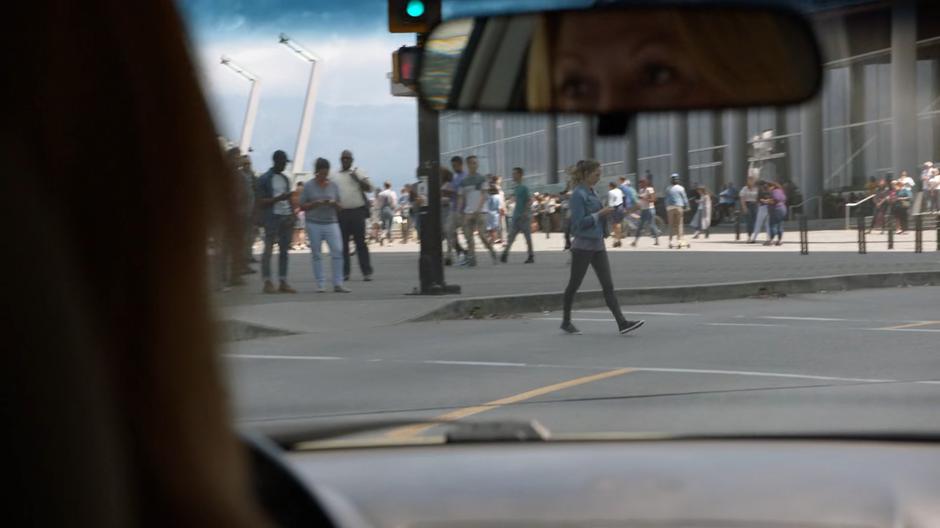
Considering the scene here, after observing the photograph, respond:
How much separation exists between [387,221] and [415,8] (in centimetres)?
1953

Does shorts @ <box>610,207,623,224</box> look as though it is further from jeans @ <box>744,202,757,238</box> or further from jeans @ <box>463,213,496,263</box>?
jeans @ <box>463,213,496,263</box>

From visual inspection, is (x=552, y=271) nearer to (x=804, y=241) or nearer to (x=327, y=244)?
(x=327, y=244)

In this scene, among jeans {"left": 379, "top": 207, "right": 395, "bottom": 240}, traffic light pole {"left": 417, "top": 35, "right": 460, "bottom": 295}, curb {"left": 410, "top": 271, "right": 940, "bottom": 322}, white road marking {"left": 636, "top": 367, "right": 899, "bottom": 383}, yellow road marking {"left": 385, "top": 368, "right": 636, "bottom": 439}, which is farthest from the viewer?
jeans {"left": 379, "top": 207, "right": 395, "bottom": 240}

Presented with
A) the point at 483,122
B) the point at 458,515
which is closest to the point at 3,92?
the point at 458,515

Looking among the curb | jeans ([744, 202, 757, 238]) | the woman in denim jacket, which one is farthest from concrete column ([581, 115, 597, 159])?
jeans ([744, 202, 757, 238])

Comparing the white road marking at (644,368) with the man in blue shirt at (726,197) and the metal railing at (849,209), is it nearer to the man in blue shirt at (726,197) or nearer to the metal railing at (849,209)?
the man in blue shirt at (726,197)

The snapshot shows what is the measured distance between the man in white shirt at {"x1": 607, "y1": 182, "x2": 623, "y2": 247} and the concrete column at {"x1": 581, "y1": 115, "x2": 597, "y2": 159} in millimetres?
929

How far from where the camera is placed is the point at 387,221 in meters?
22.6

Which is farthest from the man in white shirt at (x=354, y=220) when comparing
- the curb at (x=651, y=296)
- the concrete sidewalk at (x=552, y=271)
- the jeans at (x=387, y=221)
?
the jeans at (x=387, y=221)

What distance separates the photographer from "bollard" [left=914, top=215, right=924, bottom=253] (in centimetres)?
1472

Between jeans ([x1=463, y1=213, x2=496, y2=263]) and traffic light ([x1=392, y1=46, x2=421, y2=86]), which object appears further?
jeans ([x1=463, y1=213, x2=496, y2=263])

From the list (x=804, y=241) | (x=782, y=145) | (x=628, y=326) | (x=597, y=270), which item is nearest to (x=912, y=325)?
(x=628, y=326)

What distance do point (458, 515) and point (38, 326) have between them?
1.77m

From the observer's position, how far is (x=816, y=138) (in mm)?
5594
